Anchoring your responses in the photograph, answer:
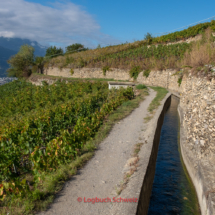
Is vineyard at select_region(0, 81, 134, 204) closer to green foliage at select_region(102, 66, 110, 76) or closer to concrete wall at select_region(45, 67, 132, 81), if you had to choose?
concrete wall at select_region(45, 67, 132, 81)

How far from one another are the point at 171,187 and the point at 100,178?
2156 millimetres

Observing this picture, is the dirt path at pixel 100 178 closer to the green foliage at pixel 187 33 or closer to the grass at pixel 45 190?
the grass at pixel 45 190

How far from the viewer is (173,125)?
9.87 meters

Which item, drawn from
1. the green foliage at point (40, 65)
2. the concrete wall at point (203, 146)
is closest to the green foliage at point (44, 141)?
the concrete wall at point (203, 146)

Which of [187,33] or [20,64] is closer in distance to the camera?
[187,33]

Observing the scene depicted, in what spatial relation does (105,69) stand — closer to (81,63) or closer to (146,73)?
(81,63)

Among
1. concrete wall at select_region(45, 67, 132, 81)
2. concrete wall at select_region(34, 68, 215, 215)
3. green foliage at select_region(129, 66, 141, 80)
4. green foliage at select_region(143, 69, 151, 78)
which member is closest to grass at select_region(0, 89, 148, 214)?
concrete wall at select_region(34, 68, 215, 215)

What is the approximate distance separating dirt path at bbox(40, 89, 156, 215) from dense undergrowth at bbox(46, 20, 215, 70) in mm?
15555

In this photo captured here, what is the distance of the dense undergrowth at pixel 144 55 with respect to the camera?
23.2 meters

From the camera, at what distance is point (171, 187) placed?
5145 millimetres

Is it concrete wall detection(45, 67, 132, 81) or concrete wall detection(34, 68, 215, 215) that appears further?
concrete wall detection(45, 67, 132, 81)

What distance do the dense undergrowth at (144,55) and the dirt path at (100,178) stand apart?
51.0 ft

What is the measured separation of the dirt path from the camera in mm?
Result: 3286

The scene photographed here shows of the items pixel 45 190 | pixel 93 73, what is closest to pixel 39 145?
pixel 45 190
